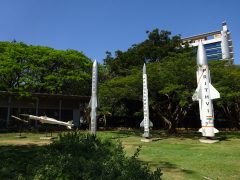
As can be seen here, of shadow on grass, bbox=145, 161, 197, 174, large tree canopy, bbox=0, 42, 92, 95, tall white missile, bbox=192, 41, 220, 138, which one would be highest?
large tree canopy, bbox=0, 42, 92, 95

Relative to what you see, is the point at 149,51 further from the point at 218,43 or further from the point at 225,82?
the point at 218,43

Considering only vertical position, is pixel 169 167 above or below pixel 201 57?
below

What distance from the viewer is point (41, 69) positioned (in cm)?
3281

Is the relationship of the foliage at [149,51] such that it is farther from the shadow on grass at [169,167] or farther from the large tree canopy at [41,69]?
the shadow on grass at [169,167]

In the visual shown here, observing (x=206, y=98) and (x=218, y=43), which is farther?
(x=218, y=43)

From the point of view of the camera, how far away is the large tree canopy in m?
31.2

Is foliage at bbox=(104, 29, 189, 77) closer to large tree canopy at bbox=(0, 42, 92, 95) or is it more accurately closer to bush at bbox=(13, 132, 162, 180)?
large tree canopy at bbox=(0, 42, 92, 95)

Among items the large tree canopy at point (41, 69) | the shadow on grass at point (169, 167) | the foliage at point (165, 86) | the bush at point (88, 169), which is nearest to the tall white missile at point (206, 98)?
the foliage at point (165, 86)

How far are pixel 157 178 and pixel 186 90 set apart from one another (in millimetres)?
17057

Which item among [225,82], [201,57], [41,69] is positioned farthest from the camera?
[41,69]

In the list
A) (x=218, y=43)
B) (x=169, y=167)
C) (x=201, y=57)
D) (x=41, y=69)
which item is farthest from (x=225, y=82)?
(x=218, y=43)

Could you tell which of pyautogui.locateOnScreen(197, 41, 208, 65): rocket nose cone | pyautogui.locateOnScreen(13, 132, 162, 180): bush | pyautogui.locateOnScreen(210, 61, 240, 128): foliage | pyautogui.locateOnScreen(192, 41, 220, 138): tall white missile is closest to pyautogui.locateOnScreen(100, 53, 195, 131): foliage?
pyautogui.locateOnScreen(197, 41, 208, 65): rocket nose cone

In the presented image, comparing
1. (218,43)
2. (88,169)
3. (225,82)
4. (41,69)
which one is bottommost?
(88,169)

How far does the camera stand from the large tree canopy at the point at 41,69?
3123cm
